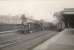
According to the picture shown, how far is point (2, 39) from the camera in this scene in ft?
4.30

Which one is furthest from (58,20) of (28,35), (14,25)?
(14,25)

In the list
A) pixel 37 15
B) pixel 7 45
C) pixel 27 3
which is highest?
pixel 27 3

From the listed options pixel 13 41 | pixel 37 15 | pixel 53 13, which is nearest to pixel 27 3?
pixel 37 15

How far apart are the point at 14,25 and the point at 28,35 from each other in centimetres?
16

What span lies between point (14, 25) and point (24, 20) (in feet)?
0.35

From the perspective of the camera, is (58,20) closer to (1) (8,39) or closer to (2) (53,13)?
(2) (53,13)

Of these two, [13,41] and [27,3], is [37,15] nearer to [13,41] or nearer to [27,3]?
[27,3]

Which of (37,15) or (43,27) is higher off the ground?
(37,15)

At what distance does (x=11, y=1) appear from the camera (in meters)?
1.33

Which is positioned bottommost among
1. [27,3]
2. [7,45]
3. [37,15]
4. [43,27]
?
[7,45]

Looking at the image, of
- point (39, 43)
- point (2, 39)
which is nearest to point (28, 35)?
point (39, 43)

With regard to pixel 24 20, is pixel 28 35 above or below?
below

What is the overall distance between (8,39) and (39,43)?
0.30 metres

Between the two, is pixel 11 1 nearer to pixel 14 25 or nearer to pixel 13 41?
pixel 14 25
